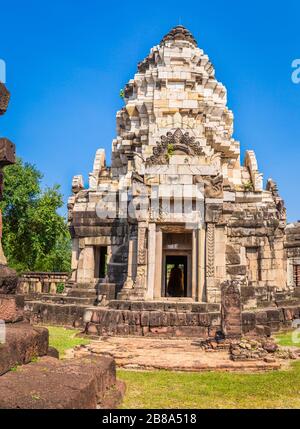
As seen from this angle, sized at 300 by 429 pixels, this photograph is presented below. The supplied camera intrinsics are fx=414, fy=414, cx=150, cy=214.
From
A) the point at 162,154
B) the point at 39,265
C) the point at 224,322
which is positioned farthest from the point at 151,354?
the point at 39,265

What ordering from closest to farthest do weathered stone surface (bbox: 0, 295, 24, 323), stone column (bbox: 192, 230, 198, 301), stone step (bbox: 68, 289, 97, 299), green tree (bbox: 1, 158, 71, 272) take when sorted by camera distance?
weathered stone surface (bbox: 0, 295, 24, 323), stone column (bbox: 192, 230, 198, 301), stone step (bbox: 68, 289, 97, 299), green tree (bbox: 1, 158, 71, 272)

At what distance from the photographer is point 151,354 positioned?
10.1 metres

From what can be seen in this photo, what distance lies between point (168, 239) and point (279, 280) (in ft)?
19.3

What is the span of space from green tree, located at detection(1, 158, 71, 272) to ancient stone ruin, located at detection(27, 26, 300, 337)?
10.1 m

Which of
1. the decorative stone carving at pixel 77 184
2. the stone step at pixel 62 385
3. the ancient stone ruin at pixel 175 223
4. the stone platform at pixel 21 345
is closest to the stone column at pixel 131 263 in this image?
the ancient stone ruin at pixel 175 223

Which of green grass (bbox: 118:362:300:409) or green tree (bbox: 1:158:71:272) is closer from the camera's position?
green grass (bbox: 118:362:300:409)

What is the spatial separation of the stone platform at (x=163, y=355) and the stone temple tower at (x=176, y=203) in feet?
6.91

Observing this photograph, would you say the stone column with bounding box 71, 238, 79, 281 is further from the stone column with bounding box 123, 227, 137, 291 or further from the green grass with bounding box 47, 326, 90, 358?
the stone column with bounding box 123, 227, 137, 291

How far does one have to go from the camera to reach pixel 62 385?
182 inches

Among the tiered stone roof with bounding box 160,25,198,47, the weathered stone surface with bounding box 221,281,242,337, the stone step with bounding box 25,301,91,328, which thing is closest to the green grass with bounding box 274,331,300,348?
the weathered stone surface with bounding box 221,281,242,337

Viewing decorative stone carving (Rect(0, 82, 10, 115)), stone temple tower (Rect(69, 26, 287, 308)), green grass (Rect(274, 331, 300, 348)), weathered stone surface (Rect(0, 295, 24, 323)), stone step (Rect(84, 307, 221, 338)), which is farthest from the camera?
stone temple tower (Rect(69, 26, 287, 308))

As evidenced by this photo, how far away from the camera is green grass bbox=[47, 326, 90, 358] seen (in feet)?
35.8
